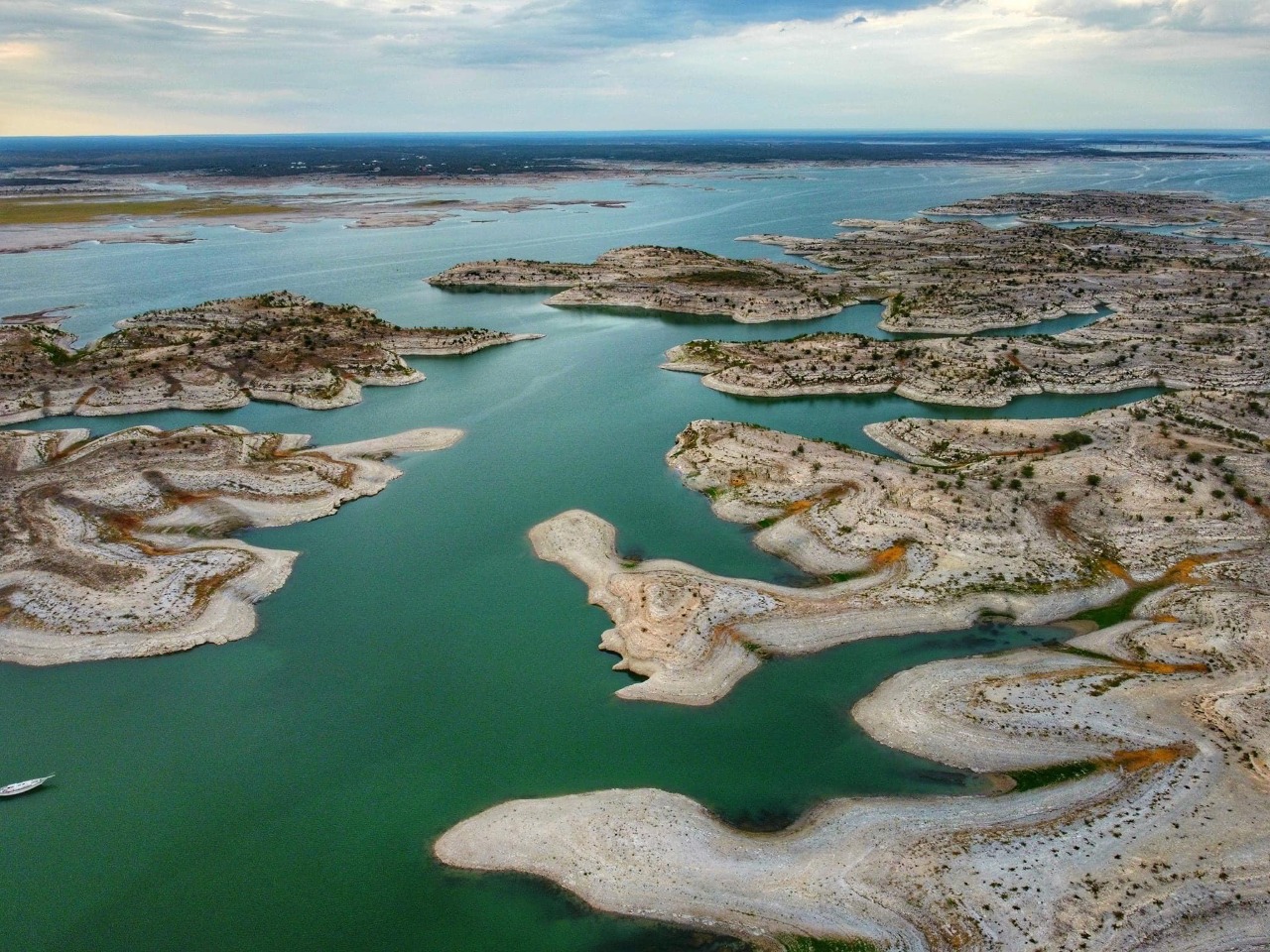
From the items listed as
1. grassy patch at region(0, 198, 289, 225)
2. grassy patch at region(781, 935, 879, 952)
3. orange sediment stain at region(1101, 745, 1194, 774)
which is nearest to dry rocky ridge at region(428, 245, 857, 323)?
orange sediment stain at region(1101, 745, 1194, 774)

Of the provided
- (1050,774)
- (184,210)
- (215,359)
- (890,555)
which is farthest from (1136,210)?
(184,210)

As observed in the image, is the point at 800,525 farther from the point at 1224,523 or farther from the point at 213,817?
the point at 213,817

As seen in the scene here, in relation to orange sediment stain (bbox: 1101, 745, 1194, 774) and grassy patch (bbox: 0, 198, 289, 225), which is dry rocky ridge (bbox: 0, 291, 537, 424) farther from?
grassy patch (bbox: 0, 198, 289, 225)

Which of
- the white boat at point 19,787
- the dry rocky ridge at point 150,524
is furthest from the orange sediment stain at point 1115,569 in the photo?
the white boat at point 19,787

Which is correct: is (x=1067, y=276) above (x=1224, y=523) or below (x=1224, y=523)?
above

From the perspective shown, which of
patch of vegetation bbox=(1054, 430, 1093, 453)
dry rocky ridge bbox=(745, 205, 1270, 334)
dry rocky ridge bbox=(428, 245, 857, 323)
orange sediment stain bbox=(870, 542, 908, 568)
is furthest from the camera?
dry rocky ridge bbox=(428, 245, 857, 323)

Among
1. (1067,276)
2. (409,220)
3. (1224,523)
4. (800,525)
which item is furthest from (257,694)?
(409,220)
